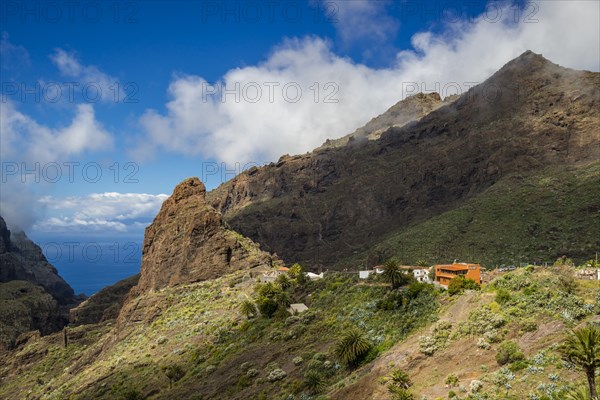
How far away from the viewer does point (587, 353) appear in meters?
23.2

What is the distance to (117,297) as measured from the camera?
14462 centimetres

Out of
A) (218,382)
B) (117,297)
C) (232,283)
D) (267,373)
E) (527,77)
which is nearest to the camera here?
(267,373)

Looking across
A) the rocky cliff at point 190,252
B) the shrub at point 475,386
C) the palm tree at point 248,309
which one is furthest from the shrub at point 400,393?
the rocky cliff at point 190,252

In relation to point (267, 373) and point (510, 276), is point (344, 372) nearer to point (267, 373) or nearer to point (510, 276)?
point (267, 373)

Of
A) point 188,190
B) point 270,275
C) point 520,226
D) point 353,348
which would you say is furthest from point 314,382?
point 520,226

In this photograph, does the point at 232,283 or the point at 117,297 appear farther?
the point at 117,297

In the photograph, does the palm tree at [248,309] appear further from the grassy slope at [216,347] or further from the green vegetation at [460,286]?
the green vegetation at [460,286]

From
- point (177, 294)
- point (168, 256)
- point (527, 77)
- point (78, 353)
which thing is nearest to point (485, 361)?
point (177, 294)

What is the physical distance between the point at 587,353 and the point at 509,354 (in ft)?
22.3

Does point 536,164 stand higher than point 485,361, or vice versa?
point 536,164

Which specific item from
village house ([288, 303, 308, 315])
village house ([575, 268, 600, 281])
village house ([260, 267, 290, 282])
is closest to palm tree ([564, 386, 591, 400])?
village house ([575, 268, 600, 281])

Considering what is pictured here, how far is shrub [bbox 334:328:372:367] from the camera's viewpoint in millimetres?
40781

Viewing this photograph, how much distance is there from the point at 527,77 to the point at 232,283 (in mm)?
146306

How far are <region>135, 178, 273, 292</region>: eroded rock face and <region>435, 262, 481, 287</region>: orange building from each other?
132 ft
